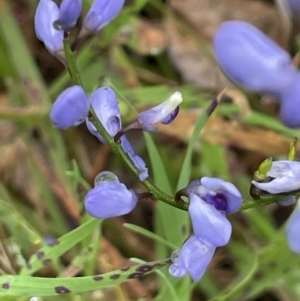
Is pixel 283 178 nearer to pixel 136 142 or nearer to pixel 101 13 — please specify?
pixel 101 13

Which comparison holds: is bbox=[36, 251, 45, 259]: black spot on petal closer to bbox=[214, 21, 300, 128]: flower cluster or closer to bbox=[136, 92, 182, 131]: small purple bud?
bbox=[136, 92, 182, 131]: small purple bud

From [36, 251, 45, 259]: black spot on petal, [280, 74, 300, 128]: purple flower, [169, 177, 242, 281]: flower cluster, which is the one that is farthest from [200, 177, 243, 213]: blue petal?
[36, 251, 45, 259]: black spot on petal

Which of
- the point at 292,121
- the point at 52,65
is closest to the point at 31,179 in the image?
the point at 52,65

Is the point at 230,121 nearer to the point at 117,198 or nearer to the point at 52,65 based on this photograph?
the point at 52,65

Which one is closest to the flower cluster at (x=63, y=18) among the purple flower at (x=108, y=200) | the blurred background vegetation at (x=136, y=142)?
the purple flower at (x=108, y=200)

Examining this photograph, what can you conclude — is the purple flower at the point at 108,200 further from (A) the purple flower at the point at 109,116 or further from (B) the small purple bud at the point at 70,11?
(B) the small purple bud at the point at 70,11
